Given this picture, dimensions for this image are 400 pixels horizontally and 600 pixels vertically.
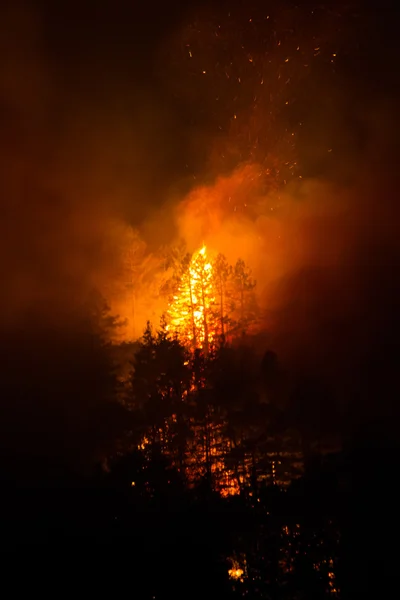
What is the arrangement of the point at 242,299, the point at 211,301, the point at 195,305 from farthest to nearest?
the point at 242,299 → the point at 211,301 → the point at 195,305

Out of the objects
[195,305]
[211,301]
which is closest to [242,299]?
[211,301]

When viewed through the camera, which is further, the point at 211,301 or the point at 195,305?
the point at 211,301

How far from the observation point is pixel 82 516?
563 inches

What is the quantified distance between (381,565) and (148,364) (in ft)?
41.2

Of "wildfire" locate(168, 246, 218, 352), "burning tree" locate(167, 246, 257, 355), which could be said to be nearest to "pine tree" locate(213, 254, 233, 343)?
"burning tree" locate(167, 246, 257, 355)

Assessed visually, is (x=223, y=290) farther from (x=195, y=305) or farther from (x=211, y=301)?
(x=195, y=305)

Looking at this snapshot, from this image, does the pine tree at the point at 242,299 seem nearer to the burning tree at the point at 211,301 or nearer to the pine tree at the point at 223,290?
the burning tree at the point at 211,301

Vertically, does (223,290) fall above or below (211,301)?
above

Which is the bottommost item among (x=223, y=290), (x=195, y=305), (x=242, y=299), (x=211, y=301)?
(x=195, y=305)

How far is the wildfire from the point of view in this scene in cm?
3384

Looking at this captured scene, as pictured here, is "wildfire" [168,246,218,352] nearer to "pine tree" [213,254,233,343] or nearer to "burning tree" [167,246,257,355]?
"burning tree" [167,246,257,355]

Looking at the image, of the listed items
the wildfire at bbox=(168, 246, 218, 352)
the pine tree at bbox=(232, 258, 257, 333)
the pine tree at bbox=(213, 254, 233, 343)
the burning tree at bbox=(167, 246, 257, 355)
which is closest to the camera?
the wildfire at bbox=(168, 246, 218, 352)

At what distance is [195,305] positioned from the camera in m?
34.4

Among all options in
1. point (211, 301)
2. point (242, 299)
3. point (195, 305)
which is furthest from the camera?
point (242, 299)
